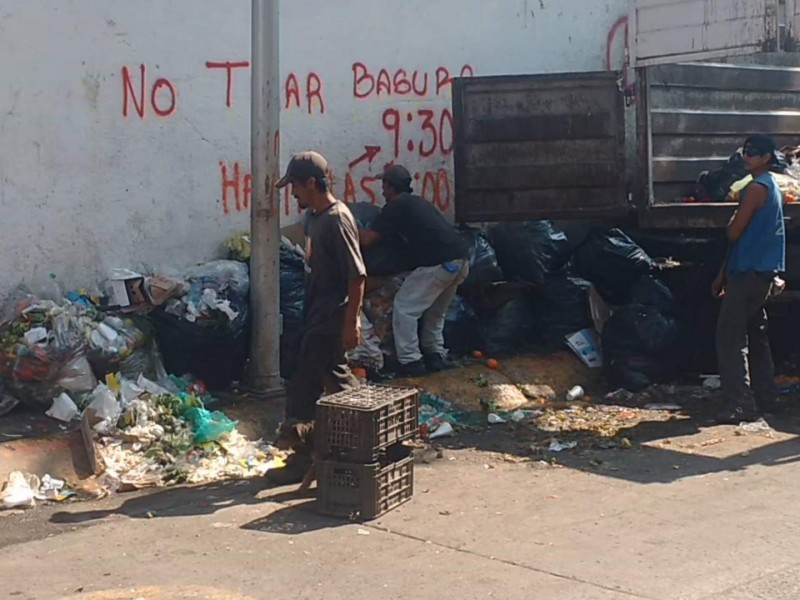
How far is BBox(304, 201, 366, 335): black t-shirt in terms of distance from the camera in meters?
5.82

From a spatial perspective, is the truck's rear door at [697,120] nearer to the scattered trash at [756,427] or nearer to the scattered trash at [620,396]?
the scattered trash at [620,396]

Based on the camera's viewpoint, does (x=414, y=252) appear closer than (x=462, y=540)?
No

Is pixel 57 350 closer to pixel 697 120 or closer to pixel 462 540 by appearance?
pixel 462 540

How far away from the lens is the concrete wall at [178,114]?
7.08 metres

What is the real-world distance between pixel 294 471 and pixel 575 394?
2969mm

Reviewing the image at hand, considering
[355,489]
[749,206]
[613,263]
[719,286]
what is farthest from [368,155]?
[355,489]

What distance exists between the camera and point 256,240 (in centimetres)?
716

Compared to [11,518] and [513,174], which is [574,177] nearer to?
[513,174]

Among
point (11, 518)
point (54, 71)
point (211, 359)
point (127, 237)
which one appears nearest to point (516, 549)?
point (11, 518)

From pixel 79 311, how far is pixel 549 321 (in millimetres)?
3800

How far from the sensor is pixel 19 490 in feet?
18.9

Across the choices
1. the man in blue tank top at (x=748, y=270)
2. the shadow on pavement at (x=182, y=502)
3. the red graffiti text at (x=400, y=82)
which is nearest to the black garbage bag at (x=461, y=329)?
the red graffiti text at (x=400, y=82)

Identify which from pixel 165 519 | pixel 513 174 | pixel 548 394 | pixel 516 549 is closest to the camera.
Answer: pixel 516 549

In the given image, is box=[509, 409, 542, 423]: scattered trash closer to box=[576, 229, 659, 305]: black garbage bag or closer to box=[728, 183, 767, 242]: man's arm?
box=[576, 229, 659, 305]: black garbage bag
